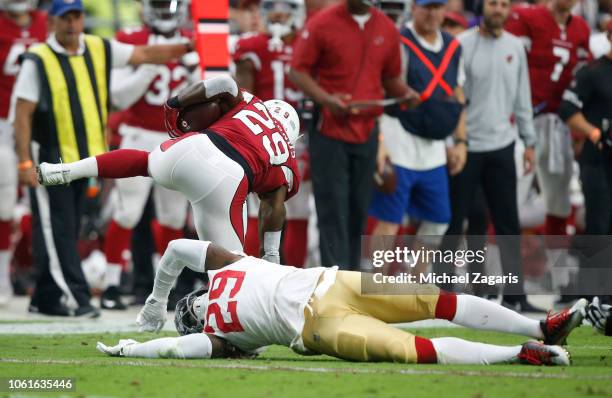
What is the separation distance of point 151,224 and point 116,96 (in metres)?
1.35

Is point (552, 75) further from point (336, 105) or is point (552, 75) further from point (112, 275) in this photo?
point (112, 275)

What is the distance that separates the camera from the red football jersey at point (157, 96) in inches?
436

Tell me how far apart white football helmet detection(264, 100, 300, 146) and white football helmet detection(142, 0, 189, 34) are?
9.76ft

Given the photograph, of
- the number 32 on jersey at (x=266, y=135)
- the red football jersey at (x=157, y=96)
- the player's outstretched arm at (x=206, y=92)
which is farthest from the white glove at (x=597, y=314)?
the red football jersey at (x=157, y=96)

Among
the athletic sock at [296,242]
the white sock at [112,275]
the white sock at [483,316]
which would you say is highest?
the white sock at [483,316]

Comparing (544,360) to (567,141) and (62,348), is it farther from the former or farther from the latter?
(567,141)

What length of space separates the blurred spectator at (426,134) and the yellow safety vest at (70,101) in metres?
2.25

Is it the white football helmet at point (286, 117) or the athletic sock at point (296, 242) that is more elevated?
the white football helmet at point (286, 117)

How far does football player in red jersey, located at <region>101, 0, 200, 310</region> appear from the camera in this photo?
11.0 meters

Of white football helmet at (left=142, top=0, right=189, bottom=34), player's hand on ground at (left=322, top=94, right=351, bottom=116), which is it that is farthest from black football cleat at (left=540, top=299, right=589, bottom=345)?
white football helmet at (left=142, top=0, right=189, bottom=34)

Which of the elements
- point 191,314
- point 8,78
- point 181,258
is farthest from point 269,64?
point 181,258

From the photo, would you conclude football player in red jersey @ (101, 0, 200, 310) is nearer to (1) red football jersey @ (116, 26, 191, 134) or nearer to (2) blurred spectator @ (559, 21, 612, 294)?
(1) red football jersey @ (116, 26, 191, 134)

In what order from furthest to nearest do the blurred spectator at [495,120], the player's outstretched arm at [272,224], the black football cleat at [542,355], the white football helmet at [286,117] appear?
1. the blurred spectator at [495,120]
2. the white football helmet at [286,117]
3. the player's outstretched arm at [272,224]
4. the black football cleat at [542,355]

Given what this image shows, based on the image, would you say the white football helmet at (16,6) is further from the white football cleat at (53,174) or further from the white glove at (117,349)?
the white glove at (117,349)
